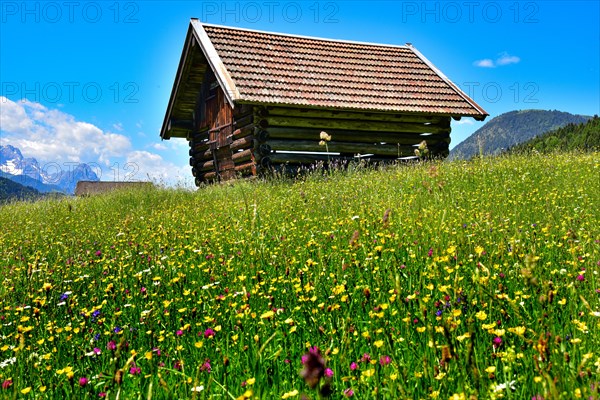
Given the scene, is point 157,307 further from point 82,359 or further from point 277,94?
point 277,94

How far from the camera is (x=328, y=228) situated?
205 inches

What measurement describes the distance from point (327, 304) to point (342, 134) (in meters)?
11.8

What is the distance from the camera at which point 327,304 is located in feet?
9.90

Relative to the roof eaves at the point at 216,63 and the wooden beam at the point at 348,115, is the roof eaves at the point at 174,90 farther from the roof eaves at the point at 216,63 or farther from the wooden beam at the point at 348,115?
the wooden beam at the point at 348,115

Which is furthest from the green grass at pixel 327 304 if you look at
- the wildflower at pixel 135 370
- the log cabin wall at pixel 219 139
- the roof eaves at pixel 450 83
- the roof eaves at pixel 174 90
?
the roof eaves at pixel 174 90

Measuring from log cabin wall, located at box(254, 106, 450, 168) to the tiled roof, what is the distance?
548 mm

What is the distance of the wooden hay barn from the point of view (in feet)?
43.9

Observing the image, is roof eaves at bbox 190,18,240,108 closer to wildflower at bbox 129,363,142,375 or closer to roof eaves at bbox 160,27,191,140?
roof eaves at bbox 160,27,191,140

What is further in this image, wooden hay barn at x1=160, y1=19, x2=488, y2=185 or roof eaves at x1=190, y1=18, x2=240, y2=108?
wooden hay barn at x1=160, y1=19, x2=488, y2=185

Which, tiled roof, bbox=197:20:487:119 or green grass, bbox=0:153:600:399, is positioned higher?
tiled roof, bbox=197:20:487:119

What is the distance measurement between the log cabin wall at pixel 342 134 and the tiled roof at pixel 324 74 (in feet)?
1.80

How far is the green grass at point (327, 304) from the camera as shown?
6.71ft

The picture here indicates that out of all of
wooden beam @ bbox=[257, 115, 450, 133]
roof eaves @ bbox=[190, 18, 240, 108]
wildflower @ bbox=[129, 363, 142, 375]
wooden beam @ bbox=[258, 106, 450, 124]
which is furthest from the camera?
wooden beam @ bbox=[258, 106, 450, 124]

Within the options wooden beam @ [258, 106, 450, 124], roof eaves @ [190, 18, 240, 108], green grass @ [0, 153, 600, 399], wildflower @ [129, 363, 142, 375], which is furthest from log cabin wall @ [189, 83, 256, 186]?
wildflower @ [129, 363, 142, 375]
